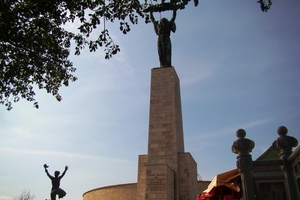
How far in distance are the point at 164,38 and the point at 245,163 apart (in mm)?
13984

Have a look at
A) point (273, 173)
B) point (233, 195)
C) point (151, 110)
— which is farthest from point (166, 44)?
point (273, 173)

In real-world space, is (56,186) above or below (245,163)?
above

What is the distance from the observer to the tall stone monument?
1266 centimetres

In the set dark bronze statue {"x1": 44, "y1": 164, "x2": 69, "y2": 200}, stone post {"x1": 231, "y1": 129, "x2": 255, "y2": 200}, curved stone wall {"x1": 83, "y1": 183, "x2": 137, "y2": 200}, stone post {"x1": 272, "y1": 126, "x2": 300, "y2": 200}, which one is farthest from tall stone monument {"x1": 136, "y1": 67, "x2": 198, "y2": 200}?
stone post {"x1": 272, "y1": 126, "x2": 300, "y2": 200}

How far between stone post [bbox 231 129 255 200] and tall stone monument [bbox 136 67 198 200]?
8.82 meters

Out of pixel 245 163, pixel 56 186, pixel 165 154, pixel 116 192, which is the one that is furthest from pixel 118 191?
pixel 245 163

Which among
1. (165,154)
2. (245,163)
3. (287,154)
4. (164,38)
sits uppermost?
(164,38)

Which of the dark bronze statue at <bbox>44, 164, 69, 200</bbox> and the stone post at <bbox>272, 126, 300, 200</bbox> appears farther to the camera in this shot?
the dark bronze statue at <bbox>44, 164, 69, 200</bbox>

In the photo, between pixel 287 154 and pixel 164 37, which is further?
pixel 164 37

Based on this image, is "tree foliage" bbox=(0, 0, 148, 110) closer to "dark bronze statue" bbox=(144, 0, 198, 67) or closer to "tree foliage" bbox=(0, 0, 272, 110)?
"tree foliage" bbox=(0, 0, 272, 110)

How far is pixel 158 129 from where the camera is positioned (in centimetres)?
1487

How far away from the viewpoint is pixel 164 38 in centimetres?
1719

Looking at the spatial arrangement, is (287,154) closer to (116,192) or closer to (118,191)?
(118,191)

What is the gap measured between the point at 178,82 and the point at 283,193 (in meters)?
13.6
